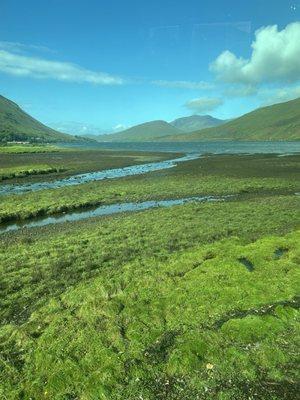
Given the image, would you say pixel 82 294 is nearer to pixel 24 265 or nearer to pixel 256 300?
pixel 24 265

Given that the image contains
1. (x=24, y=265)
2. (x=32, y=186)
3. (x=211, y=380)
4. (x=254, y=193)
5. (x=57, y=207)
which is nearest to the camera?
(x=211, y=380)

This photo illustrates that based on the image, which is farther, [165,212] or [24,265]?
[165,212]

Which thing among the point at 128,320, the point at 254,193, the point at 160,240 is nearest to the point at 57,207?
the point at 160,240

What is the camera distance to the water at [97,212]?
1805 inches

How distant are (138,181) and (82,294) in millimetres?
56232

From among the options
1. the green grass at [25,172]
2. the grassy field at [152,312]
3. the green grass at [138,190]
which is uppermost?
the grassy field at [152,312]

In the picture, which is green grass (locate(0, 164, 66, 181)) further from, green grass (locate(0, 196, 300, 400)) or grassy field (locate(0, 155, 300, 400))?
green grass (locate(0, 196, 300, 400))

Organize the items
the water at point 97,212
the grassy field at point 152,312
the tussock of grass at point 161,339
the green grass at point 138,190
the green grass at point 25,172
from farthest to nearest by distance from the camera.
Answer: the green grass at point 25,172 → the green grass at point 138,190 → the water at point 97,212 → the grassy field at point 152,312 → the tussock of grass at point 161,339

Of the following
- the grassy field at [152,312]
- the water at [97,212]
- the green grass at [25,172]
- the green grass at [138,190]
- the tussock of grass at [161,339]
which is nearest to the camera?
the tussock of grass at [161,339]

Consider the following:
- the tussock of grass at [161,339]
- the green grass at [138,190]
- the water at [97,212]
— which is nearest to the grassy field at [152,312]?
the tussock of grass at [161,339]

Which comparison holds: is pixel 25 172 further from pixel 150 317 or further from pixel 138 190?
pixel 150 317

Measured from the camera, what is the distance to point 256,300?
2089 centimetres

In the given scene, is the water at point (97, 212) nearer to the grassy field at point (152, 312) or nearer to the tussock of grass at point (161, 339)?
the grassy field at point (152, 312)

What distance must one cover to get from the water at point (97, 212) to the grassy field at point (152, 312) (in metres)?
5.82
